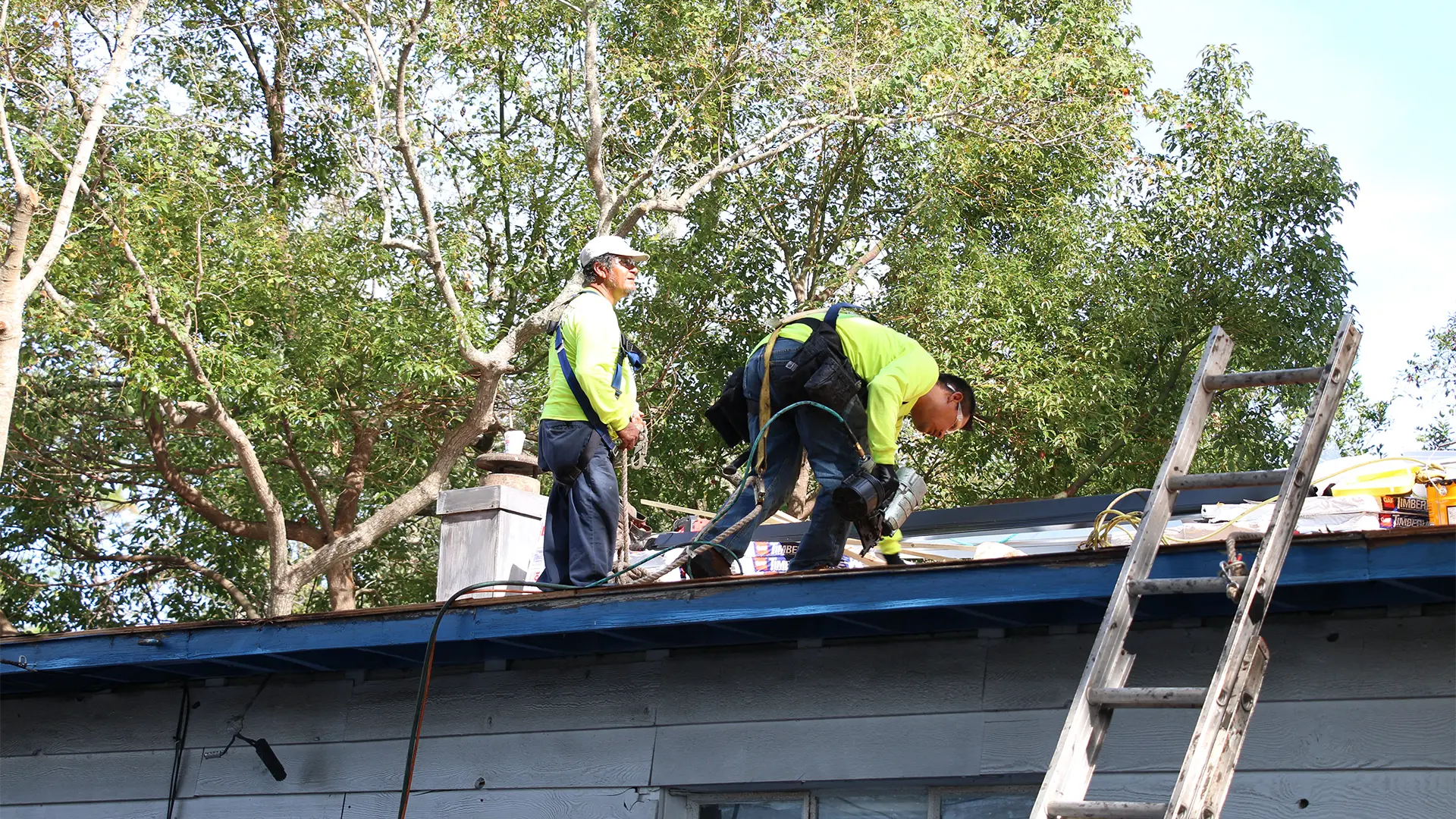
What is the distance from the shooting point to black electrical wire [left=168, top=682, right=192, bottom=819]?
20.0ft

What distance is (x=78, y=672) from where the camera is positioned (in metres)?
6.17

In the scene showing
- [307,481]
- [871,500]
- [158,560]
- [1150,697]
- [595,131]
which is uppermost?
[595,131]

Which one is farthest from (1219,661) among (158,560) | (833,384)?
(158,560)

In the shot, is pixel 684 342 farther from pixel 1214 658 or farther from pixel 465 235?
pixel 1214 658

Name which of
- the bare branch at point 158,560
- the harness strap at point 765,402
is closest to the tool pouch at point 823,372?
the harness strap at point 765,402

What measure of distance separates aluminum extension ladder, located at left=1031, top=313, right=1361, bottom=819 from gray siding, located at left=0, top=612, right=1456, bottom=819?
0.44 metres

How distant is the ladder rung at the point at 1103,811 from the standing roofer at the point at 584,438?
2.65 m

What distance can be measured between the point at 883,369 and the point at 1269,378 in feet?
6.12

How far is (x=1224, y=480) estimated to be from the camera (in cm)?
414

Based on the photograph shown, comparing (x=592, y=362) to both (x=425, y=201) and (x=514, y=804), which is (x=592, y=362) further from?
(x=425, y=201)

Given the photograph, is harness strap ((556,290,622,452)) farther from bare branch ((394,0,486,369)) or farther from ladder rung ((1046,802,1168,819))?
bare branch ((394,0,486,369))

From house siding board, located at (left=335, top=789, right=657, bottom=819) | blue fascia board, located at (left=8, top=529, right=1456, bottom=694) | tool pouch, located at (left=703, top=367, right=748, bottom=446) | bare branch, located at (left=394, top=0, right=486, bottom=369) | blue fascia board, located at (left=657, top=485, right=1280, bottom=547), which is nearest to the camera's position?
blue fascia board, located at (left=8, top=529, right=1456, bottom=694)

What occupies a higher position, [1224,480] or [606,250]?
[606,250]

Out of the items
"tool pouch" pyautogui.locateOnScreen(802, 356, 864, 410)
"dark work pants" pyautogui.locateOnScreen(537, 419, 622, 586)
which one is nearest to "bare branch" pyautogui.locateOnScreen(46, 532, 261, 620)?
"dark work pants" pyautogui.locateOnScreen(537, 419, 622, 586)
